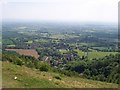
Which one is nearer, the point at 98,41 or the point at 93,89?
the point at 93,89

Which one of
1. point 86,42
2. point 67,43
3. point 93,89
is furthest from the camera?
point 86,42

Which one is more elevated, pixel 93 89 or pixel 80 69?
pixel 93 89

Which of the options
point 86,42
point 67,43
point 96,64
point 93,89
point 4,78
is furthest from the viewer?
point 86,42

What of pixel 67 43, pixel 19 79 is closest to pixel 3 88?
pixel 19 79

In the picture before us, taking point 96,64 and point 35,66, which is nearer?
point 35,66

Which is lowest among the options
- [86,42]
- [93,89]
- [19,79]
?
[86,42]

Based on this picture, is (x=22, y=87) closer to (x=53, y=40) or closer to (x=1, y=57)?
(x=1, y=57)

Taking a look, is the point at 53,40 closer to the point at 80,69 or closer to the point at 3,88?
Result: the point at 80,69

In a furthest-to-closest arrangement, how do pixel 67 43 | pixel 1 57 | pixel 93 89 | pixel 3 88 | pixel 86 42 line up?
pixel 86 42 → pixel 67 43 → pixel 1 57 → pixel 93 89 → pixel 3 88

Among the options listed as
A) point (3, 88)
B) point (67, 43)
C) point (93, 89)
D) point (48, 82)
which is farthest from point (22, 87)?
point (67, 43)
